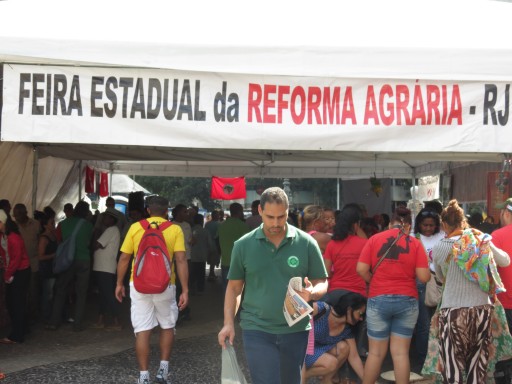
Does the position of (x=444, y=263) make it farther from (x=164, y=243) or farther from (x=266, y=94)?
(x=164, y=243)

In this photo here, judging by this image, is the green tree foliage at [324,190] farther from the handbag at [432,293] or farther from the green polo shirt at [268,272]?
the green polo shirt at [268,272]

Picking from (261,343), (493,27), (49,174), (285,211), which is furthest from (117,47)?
(49,174)

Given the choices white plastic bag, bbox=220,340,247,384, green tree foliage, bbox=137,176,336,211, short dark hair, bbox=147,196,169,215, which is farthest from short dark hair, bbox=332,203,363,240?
green tree foliage, bbox=137,176,336,211

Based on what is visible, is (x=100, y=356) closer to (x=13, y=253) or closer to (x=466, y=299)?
(x=13, y=253)

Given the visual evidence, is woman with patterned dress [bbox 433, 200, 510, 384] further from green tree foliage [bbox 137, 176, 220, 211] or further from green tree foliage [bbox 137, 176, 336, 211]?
green tree foliage [bbox 137, 176, 220, 211]

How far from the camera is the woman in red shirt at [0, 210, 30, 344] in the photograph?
7703mm

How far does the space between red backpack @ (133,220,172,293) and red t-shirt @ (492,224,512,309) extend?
9.77ft

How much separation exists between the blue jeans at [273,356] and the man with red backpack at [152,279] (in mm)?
2195

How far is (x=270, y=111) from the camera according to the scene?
19.5ft

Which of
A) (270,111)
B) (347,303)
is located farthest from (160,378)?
(270,111)

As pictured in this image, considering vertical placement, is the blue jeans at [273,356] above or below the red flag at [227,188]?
below

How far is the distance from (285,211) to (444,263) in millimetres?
2124

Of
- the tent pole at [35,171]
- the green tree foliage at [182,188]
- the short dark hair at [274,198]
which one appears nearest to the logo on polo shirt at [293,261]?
the short dark hair at [274,198]

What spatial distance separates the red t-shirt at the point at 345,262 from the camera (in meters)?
6.02
